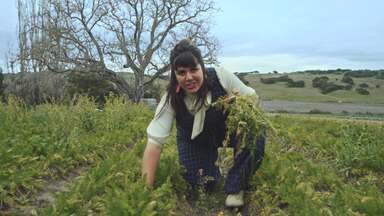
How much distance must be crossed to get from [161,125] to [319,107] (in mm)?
26349

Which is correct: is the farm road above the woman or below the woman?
below

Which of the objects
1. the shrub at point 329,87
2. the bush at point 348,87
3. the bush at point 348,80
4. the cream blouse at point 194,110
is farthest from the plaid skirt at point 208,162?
the bush at point 348,80

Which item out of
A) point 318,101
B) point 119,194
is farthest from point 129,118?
point 318,101

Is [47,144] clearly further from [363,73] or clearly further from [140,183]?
[363,73]

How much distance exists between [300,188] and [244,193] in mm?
727

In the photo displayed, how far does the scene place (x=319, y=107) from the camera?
29.2m

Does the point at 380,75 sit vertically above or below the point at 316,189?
above

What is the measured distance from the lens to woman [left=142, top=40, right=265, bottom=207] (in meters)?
3.89

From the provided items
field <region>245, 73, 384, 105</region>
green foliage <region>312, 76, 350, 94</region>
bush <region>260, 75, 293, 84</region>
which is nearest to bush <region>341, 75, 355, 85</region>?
field <region>245, 73, 384, 105</region>

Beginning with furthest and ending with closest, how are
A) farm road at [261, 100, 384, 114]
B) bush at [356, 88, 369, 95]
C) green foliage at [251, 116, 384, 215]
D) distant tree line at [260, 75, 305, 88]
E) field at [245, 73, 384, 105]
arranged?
distant tree line at [260, 75, 305, 88]
bush at [356, 88, 369, 95]
field at [245, 73, 384, 105]
farm road at [261, 100, 384, 114]
green foliage at [251, 116, 384, 215]

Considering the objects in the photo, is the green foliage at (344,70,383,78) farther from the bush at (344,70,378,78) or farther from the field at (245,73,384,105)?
the field at (245,73,384,105)

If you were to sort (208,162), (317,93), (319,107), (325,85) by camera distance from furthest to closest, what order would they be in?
(325,85) → (317,93) → (319,107) → (208,162)

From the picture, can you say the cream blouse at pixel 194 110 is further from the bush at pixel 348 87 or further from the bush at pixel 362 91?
the bush at pixel 348 87

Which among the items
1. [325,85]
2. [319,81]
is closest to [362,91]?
[325,85]
